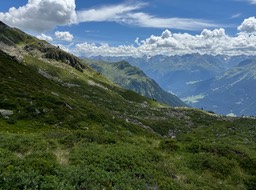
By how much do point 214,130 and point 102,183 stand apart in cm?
13270

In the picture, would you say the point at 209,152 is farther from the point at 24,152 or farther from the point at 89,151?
the point at 24,152

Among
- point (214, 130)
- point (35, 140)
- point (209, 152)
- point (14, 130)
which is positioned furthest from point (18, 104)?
point (214, 130)

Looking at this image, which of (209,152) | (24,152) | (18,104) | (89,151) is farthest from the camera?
(18,104)

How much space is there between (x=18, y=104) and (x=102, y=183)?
41.0 m

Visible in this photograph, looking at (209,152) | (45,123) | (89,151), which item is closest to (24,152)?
(89,151)

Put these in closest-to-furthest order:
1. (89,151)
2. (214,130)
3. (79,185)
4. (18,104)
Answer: (79,185)
(89,151)
(18,104)
(214,130)

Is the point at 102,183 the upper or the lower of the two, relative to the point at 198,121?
upper

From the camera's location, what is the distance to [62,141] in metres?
28.6

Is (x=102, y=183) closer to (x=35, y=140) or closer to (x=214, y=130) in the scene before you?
(x=35, y=140)

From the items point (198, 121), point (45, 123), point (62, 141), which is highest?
point (62, 141)

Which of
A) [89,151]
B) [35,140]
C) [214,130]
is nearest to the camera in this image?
[89,151]

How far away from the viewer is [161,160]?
92.8 ft

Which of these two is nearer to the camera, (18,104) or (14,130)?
(14,130)

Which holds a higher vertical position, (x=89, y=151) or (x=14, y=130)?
(x=89, y=151)
